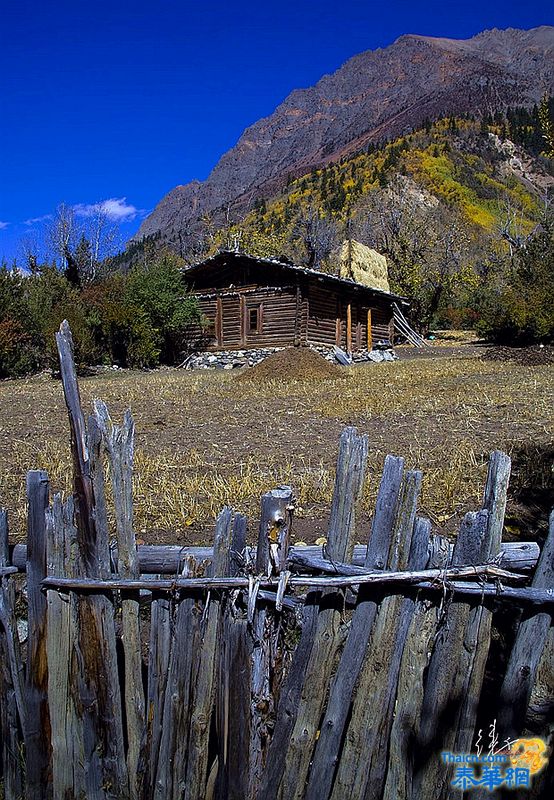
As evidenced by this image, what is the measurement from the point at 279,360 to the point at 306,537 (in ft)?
45.0

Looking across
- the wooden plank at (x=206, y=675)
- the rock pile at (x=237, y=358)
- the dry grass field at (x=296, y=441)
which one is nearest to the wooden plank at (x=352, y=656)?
the wooden plank at (x=206, y=675)

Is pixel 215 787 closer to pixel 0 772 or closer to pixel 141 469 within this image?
pixel 0 772

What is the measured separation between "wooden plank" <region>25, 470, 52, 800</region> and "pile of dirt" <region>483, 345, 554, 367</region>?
18.9 metres

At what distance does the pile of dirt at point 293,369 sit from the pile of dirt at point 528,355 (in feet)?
21.0

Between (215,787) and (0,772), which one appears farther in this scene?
(0,772)

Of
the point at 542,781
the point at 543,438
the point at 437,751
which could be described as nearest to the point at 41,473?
the point at 437,751

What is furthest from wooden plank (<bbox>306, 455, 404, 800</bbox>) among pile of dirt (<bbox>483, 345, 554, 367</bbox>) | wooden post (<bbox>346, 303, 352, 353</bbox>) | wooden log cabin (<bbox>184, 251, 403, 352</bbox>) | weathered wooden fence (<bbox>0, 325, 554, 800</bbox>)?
wooden post (<bbox>346, 303, 352, 353</bbox>)

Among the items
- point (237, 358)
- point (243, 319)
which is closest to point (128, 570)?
point (237, 358)

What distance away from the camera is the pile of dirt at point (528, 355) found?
62.8ft

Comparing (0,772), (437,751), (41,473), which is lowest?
(0,772)

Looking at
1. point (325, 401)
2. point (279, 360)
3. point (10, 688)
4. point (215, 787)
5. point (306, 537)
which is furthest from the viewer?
point (279, 360)

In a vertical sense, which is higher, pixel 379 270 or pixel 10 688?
pixel 379 270

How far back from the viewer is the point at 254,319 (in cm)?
2955

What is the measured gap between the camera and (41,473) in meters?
2.33
